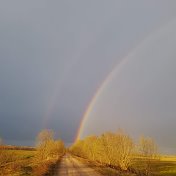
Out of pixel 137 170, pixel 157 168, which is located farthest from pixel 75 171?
pixel 157 168

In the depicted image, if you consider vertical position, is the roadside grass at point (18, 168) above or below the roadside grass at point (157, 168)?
below

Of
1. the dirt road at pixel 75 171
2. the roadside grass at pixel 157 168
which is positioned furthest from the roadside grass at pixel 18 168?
the roadside grass at pixel 157 168

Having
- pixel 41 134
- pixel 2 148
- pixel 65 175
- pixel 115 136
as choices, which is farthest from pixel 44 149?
pixel 2 148

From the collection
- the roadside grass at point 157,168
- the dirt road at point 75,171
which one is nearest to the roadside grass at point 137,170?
the roadside grass at point 157,168

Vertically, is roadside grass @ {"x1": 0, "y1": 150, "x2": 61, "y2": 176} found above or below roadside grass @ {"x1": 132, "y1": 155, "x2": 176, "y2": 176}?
below

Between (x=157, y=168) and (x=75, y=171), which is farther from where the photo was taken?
(x=157, y=168)

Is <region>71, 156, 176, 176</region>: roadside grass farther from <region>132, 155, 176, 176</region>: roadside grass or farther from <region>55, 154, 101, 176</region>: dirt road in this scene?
<region>55, 154, 101, 176</region>: dirt road

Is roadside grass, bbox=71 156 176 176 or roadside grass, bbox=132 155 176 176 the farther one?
roadside grass, bbox=132 155 176 176

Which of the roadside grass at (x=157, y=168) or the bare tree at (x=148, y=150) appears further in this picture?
the roadside grass at (x=157, y=168)

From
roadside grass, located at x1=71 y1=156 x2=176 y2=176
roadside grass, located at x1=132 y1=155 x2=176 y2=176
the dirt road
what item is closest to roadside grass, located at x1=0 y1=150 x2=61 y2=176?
the dirt road

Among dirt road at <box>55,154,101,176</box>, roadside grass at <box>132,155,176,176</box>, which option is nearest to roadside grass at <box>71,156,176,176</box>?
roadside grass at <box>132,155,176,176</box>

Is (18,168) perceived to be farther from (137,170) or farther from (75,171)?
(137,170)

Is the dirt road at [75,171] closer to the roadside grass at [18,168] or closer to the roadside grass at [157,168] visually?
the roadside grass at [18,168]

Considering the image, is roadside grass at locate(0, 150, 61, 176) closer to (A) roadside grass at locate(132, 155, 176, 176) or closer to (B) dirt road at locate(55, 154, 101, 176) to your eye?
(B) dirt road at locate(55, 154, 101, 176)
